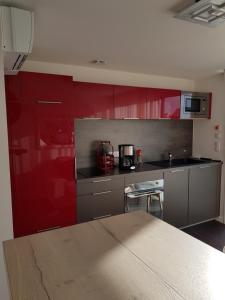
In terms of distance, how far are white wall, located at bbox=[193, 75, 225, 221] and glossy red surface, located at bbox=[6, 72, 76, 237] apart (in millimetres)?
2368

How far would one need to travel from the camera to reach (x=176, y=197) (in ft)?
10.5

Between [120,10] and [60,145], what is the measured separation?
132 centimetres

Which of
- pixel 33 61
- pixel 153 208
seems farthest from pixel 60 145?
pixel 153 208

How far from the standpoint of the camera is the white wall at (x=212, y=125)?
3490 millimetres

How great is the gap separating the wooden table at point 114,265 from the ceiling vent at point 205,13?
1.26m

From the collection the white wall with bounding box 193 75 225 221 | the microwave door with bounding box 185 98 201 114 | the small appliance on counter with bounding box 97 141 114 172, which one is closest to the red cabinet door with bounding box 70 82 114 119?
the small appliance on counter with bounding box 97 141 114 172

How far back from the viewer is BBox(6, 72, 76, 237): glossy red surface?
2.12m

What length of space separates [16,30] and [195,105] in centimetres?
280

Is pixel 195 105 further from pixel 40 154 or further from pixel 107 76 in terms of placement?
pixel 40 154

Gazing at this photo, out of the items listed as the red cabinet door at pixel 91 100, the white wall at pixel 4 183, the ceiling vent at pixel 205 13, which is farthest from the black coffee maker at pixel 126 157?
the ceiling vent at pixel 205 13

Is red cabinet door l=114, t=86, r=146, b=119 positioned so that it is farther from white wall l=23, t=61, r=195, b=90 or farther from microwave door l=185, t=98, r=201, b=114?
microwave door l=185, t=98, r=201, b=114

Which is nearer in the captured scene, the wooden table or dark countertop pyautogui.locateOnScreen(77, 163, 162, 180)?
the wooden table

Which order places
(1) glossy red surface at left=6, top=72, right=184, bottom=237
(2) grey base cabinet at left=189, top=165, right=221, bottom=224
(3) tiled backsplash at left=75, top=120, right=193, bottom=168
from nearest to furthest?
(1) glossy red surface at left=6, top=72, right=184, bottom=237 < (3) tiled backsplash at left=75, top=120, right=193, bottom=168 < (2) grey base cabinet at left=189, top=165, right=221, bottom=224

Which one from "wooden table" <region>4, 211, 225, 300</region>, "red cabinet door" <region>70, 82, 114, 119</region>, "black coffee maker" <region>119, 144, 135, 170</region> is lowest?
"wooden table" <region>4, 211, 225, 300</region>
